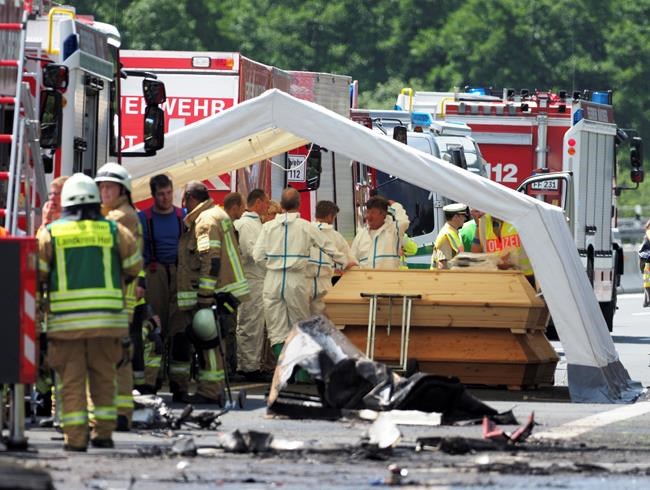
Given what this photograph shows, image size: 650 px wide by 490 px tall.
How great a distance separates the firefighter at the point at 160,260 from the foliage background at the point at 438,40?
44525 millimetres

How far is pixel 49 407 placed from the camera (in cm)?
1370

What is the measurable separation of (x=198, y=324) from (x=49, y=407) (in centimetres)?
147

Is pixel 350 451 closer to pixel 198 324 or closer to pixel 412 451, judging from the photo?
pixel 412 451

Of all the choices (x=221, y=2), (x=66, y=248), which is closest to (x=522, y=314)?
(x=66, y=248)

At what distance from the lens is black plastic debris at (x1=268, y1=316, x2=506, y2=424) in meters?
14.0

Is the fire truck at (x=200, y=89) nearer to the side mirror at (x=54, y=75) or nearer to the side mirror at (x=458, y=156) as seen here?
the side mirror at (x=54, y=75)

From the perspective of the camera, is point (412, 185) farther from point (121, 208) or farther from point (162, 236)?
point (121, 208)

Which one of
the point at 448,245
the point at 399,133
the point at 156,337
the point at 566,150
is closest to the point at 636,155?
the point at 566,150

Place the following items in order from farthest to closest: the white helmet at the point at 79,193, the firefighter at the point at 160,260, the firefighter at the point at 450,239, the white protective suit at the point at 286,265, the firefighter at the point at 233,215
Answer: the firefighter at the point at 450,239
the firefighter at the point at 233,215
the white protective suit at the point at 286,265
the firefighter at the point at 160,260
the white helmet at the point at 79,193

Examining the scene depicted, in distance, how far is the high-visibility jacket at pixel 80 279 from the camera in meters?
11.6

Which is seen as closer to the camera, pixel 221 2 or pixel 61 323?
pixel 61 323

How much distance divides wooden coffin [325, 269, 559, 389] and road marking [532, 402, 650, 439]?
122 centimetres

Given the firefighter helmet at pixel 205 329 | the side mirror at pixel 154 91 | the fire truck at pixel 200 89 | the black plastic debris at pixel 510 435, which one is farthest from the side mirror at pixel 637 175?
the black plastic debris at pixel 510 435

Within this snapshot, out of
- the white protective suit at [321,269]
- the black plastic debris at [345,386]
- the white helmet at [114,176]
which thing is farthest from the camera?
the white protective suit at [321,269]
